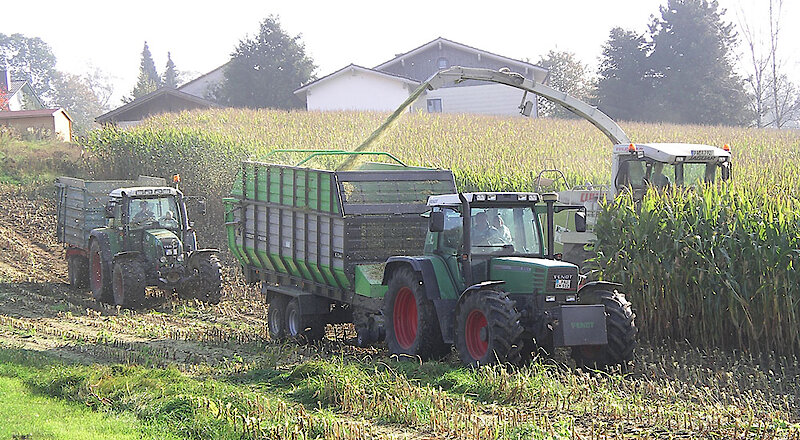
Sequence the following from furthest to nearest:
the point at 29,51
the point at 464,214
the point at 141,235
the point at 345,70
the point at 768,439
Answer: the point at 29,51
the point at 345,70
the point at 141,235
the point at 464,214
the point at 768,439

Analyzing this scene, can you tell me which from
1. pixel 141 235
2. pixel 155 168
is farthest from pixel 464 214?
pixel 155 168

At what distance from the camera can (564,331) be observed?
32.8ft

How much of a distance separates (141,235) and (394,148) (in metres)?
10.8

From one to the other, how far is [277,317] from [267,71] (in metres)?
47.7

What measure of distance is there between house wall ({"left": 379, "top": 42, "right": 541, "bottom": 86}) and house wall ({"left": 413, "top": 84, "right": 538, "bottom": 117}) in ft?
2.75

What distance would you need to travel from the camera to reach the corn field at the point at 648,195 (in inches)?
451

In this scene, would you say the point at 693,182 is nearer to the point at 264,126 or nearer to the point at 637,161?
the point at 637,161

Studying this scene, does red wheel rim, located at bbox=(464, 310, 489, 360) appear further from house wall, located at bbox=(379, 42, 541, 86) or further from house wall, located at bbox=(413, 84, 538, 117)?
house wall, located at bbox=(379, 42, 541, 86)

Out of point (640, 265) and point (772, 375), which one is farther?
point (640, 265)

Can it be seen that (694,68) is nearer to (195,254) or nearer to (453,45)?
(453,45)

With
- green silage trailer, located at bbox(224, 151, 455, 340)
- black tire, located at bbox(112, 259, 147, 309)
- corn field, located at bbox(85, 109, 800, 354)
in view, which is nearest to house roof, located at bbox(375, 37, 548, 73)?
corn field, located at bbox(85, 109, 800, 354)

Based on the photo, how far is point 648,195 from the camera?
13.1 m

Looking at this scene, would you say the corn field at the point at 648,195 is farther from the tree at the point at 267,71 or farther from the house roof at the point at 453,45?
the tree at the point at 267,71

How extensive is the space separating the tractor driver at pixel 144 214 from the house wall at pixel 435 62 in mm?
37549
